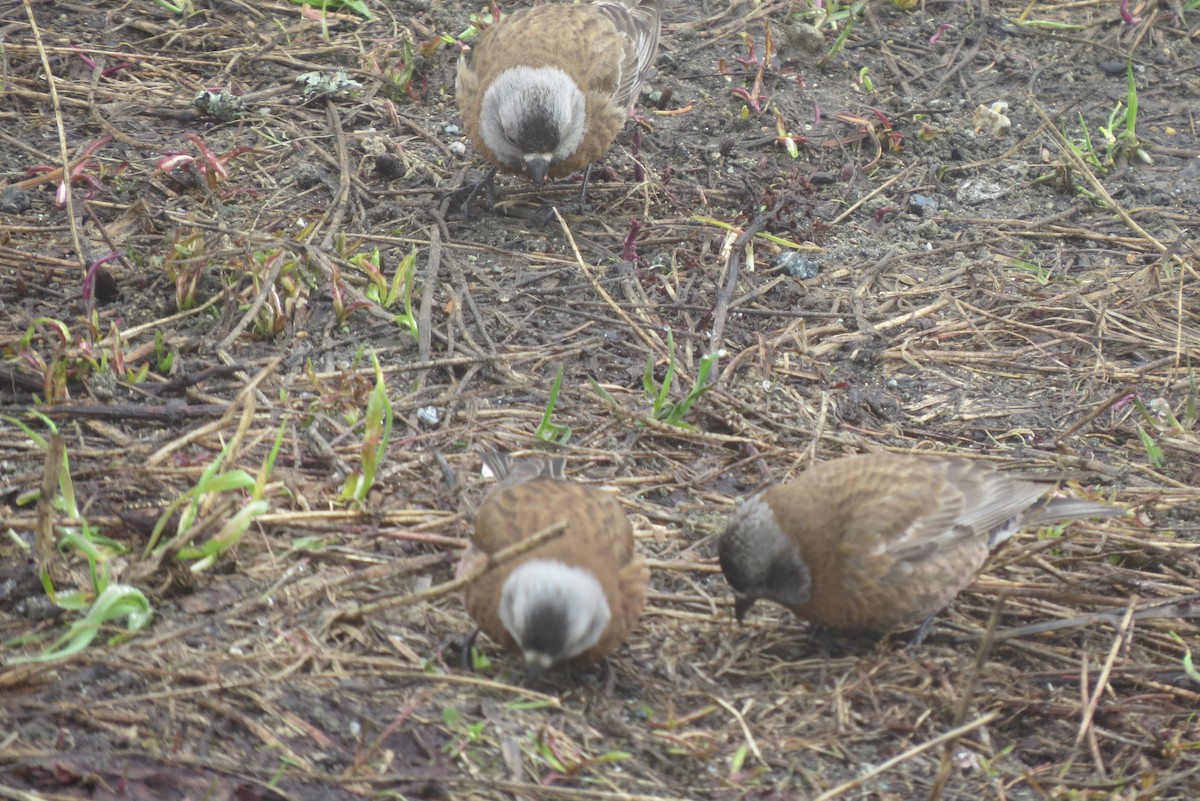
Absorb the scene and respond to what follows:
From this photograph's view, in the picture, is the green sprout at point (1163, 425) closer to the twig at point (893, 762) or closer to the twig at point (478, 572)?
the twig at point (893, 762)

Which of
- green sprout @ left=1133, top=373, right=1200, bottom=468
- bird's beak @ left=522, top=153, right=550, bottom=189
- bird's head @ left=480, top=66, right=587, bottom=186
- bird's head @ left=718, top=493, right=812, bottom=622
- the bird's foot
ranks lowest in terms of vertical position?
green sprout @ left=1133, top=373, right=1200, bottom=468

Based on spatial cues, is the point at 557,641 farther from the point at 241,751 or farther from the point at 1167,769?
the point at 1167,769

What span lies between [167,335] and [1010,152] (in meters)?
4.90

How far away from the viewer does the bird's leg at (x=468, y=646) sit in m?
3.87

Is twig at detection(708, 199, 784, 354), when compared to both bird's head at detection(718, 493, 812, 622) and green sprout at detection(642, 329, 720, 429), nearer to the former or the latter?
green sprout at detection(642, 329, 720, 429)

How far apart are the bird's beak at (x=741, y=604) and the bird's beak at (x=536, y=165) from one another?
3011 mm

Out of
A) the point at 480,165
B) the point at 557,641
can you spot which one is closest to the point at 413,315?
the point at 480,165

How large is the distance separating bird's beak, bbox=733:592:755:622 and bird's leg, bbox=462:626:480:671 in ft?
2.76

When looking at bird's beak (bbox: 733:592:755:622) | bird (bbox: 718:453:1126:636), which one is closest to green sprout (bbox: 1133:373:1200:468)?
bird (bbox: 718:453:1126:636)

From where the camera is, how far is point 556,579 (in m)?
3.63

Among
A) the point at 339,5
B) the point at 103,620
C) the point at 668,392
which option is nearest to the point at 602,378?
the point at 668,392

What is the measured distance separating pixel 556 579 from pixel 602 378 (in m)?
1.92

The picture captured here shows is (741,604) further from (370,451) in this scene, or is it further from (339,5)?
(339,5)

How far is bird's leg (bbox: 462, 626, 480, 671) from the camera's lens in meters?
3.87
